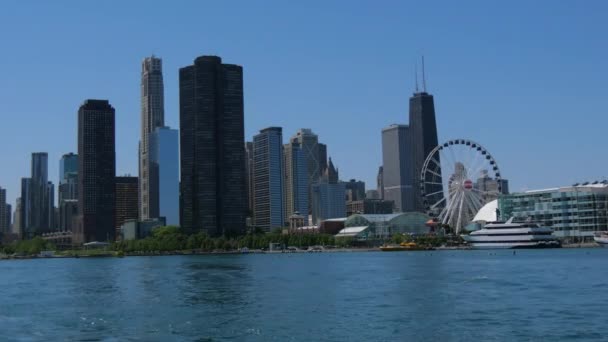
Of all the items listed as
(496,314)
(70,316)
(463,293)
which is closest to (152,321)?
(70,316)

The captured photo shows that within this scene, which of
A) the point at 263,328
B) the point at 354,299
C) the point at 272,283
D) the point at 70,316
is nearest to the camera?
the point at 263,328

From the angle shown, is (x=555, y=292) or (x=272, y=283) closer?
(x=555, y=292)

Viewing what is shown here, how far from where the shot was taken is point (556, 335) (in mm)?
47812

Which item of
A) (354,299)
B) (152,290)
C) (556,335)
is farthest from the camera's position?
(152,290)

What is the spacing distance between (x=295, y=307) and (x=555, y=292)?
82.2ft

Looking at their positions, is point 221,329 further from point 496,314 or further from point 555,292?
point 555,292

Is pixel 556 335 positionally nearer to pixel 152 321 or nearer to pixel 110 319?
pixel 152 321

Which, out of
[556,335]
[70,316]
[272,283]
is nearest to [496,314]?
[556,335]

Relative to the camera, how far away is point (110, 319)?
5894cm

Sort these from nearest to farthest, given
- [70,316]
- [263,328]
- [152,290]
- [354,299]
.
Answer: [263,328] → [70,316] → [354,299] → [152,290]

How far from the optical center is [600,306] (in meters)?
60.7

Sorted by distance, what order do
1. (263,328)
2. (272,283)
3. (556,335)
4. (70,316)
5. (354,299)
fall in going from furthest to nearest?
(272,283) → (354,299) → (70,316) → (263,328) → (556,335)

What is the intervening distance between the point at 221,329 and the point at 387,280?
43549 mm

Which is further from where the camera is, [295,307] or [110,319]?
[295,307]
